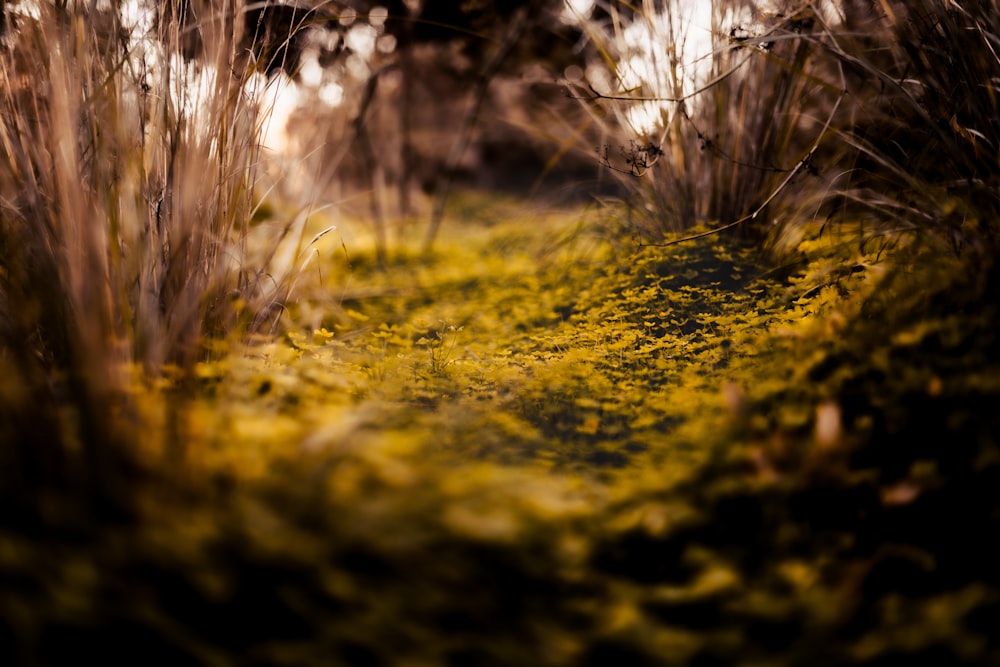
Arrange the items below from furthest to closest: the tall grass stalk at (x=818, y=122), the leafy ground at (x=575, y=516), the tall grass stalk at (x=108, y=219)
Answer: the tall grass stalk at (x=818, y=122), the tall grass stalk at (x=108, y=219), the leafy ground at (x=575, y=516)

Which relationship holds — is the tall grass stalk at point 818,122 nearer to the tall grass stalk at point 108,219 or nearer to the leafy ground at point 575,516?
the leafy ground at point 575,516

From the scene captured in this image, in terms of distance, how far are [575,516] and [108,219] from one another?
154 centimetres

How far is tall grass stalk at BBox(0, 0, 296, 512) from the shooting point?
1344 mm

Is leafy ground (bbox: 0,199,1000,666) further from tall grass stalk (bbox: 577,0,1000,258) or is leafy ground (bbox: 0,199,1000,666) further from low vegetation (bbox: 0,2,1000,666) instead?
tall grass stalk (bbox: 577,0,1000,258)

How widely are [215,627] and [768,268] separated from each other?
97.1 inches

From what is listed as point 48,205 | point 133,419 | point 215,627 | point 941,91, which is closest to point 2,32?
point 48,205

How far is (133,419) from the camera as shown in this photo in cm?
138

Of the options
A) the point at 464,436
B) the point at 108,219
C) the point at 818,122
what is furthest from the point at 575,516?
the point at 818,122

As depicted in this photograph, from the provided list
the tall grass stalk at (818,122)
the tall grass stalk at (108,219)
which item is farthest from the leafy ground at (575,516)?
the tall grass stalk at (818,122)

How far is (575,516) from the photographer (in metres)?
1.44

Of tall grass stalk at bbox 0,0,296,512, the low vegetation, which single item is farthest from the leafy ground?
tall grass stalk at bbox 0,0,296,512

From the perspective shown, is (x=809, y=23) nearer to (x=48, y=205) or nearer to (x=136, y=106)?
(x=136, y=106)

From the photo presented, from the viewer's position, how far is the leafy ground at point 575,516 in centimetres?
114

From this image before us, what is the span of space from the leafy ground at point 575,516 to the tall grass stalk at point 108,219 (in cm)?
15
